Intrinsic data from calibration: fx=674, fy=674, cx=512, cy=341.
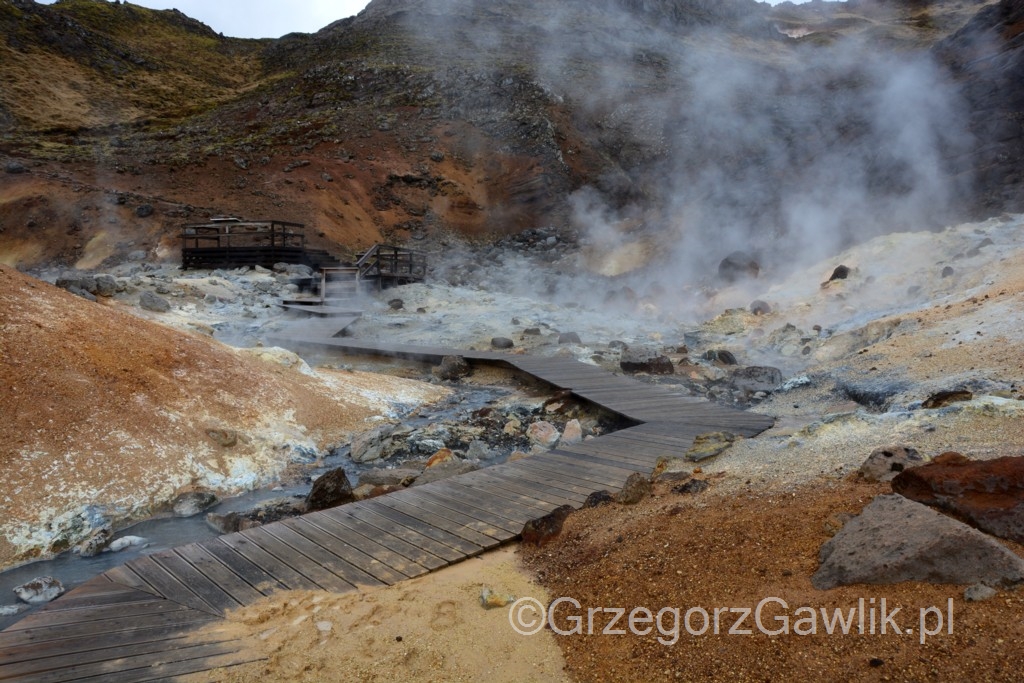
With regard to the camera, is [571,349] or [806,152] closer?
[571,349]

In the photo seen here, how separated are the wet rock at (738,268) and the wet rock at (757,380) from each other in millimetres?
6634

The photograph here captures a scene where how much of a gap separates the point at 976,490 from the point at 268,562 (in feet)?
9.44

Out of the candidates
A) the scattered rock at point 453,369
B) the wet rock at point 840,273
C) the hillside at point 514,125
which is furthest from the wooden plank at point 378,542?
the hillside at point 514,125

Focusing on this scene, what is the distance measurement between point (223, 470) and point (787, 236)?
13.7 m

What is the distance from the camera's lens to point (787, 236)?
1537cm

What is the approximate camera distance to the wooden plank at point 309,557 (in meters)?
2.90

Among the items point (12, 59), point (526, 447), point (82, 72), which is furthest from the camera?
point (82, 72)

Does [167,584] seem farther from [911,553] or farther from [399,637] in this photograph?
[911,553]

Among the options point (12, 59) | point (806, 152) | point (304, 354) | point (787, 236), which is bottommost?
point (304, 354)

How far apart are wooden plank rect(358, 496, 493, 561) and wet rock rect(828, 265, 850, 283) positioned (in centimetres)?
1087

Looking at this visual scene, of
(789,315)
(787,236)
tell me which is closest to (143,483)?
(789,315)

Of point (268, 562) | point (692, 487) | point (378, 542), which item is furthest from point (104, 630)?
point (692, 487)

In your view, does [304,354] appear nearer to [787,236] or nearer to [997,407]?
[997,407]

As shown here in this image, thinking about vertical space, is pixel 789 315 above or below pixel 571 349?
above
